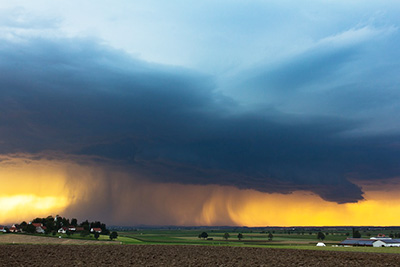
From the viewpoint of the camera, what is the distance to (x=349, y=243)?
487 feet

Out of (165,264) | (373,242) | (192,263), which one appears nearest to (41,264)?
(165,264)

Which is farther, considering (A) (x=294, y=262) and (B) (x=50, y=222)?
(B) (x=50, y=222)

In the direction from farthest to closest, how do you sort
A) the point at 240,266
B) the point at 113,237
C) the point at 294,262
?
the point at 113,237 < the point at 294,262 < the point at 240,266

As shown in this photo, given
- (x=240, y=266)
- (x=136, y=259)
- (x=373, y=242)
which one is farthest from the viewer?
(x=373, y=242)

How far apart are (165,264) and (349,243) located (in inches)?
4588

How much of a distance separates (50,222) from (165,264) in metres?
153

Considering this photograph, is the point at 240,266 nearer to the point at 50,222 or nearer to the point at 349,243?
the point at 349,243

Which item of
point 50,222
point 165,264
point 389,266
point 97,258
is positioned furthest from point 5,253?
point 50,222

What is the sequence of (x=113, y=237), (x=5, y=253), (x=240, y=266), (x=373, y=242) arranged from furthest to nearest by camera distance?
(x=113, y=237) < (x=373, y=242) < (x=5, y=253) < (x=240, y=266)

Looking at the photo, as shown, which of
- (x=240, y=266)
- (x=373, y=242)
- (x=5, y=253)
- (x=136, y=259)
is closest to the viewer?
(x=240, y=266)

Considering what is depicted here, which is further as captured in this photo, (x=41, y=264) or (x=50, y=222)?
(x=50, y=222)

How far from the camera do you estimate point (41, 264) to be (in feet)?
177

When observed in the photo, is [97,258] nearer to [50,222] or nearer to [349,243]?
[349,243]

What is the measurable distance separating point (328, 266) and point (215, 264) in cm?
1610
